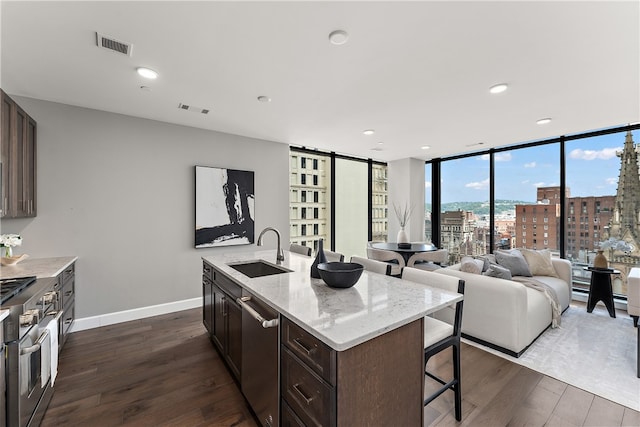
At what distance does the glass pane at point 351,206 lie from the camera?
238 inches

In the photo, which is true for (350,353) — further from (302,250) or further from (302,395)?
(302,250)

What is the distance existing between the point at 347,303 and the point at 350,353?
1.23ft

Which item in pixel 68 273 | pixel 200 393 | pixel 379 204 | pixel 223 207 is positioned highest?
pixel 379 204

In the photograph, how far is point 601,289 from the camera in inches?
146

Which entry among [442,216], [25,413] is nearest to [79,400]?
[25,413]

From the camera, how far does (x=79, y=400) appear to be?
205cm

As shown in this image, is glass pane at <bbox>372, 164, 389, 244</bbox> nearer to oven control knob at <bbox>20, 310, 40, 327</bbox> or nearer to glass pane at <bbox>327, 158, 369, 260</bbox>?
glass pane at <bbox>327, 158, 369, 260</bbox>

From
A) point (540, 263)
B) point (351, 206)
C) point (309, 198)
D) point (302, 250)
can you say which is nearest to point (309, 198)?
point (309, 198)

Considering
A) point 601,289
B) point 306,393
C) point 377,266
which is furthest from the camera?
point 601,289

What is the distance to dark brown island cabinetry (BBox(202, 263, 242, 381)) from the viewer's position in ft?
6.77

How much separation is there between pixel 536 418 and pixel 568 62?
8.71 ft

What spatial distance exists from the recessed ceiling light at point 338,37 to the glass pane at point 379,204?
4.81m

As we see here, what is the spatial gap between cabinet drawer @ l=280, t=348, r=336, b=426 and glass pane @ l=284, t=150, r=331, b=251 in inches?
149

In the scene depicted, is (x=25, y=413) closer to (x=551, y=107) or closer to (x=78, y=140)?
(x=78, y=140)
